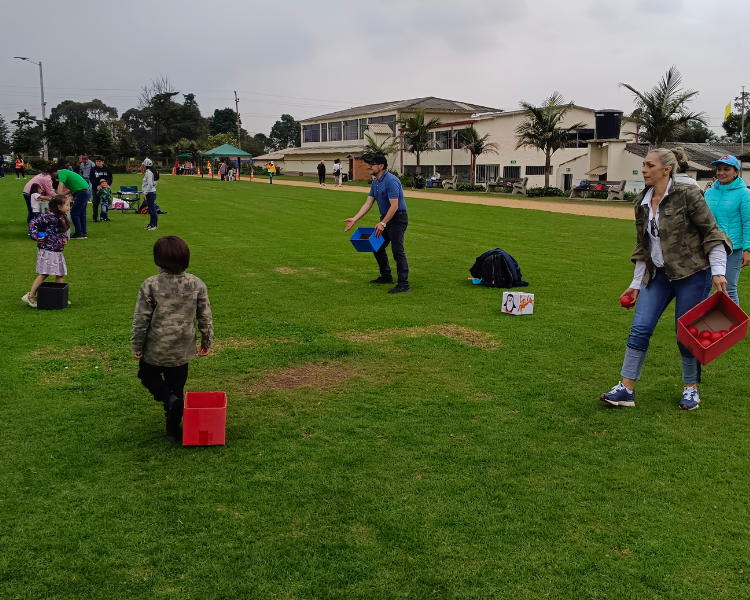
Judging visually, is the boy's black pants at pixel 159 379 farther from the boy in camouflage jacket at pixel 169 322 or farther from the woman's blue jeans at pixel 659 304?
the woman's blue jeans at pixel 659 304

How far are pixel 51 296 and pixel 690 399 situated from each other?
7763 mm

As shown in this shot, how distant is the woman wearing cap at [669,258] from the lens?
512cm

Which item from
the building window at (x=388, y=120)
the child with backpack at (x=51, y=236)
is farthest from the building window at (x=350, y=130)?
the child with backpack at (x=51, y=236)

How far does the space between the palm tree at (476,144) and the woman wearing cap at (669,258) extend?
4365 cm

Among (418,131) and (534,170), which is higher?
(418,131)

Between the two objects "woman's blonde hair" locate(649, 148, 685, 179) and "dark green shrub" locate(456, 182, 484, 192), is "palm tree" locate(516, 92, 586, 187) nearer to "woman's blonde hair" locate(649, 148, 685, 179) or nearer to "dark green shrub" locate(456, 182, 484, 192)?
"dark green shrub" locate(456, 182, 484, 192)

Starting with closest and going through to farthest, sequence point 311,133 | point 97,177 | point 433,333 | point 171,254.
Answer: point 171,254, point 433,333, point 97,177, point 311,133

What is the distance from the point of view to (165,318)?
4.69m

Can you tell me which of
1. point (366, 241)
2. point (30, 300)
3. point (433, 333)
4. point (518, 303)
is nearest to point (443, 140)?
point (366, 241)

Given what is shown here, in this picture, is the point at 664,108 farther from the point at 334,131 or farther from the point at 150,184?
the point at 334,131

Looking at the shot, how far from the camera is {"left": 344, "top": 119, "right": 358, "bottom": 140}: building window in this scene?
69.4m

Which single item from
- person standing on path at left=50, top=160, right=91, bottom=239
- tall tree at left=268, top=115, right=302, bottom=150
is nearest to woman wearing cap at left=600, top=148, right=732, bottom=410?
person standing on path at left=50, top=160, right=91, bottom=239

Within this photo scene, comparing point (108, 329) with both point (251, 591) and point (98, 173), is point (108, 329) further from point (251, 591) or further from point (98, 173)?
point (98, 173)

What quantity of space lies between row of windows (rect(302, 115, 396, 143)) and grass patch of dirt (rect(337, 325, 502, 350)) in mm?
56260
